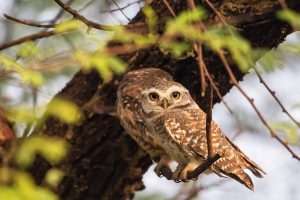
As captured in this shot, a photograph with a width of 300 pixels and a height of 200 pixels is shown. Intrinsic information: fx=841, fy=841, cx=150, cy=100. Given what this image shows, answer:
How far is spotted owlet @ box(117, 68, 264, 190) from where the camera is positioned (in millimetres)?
3988

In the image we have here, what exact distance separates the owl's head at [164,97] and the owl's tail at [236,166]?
374mm

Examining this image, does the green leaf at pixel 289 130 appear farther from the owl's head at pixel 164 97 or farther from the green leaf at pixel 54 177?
the green leaf at pixel 54 177

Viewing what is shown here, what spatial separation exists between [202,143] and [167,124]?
0.24m

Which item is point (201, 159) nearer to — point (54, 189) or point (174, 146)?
point (174, 146)

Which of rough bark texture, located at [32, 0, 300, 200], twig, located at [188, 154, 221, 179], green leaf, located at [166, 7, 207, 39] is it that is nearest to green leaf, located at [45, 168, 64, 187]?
rough bark texture, located at [32, 0, 300, 200]

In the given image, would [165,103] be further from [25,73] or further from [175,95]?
[25,73]

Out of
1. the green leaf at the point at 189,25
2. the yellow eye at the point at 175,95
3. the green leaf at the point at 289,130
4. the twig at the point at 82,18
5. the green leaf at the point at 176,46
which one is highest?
the twig at the point at 82,18

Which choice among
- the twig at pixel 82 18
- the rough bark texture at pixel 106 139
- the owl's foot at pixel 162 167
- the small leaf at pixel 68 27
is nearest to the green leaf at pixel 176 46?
the rough bark texture at pixel 106 139

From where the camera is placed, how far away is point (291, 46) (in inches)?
172

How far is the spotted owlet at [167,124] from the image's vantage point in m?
3.99

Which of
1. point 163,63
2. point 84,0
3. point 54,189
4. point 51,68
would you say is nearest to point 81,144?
point 54,189

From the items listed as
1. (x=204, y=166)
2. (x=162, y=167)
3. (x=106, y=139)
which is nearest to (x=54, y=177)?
(x=106, y=139)

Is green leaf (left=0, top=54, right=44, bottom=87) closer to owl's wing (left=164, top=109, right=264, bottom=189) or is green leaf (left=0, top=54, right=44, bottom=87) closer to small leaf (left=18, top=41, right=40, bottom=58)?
small leaf (left=18, top=41, right=40, bottom=58)

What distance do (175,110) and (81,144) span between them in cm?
51
